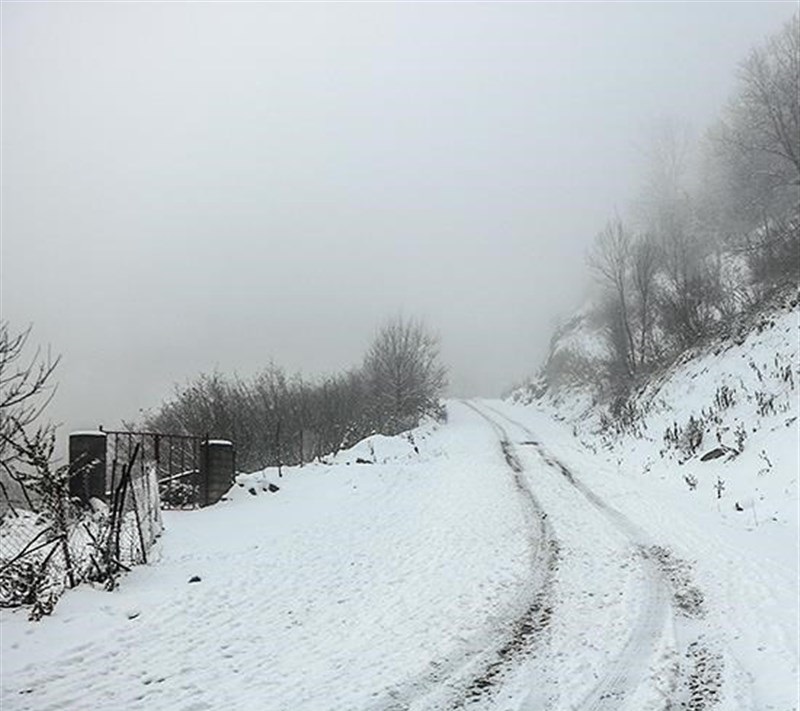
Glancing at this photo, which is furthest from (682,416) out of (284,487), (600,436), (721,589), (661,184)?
(661,184)

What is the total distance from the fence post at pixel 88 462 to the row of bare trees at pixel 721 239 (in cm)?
2214

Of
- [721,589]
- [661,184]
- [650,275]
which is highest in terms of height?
[661,184]

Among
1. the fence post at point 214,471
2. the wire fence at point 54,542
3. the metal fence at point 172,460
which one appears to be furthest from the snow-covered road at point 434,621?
the fence post at point 214,471

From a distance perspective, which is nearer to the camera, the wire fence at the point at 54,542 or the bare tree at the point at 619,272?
the wire fence at the point at 54,542

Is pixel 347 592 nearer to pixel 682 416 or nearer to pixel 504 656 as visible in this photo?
pixel 504 656

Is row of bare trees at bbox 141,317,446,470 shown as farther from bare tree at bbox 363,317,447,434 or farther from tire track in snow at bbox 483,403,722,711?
tire track in snow at bbox 483,403,722,711

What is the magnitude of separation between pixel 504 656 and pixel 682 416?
16.8 meters

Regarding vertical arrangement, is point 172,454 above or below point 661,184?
below

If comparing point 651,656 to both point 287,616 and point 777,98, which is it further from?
point 777,98

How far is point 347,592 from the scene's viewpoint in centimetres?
806

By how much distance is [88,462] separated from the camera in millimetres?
13188

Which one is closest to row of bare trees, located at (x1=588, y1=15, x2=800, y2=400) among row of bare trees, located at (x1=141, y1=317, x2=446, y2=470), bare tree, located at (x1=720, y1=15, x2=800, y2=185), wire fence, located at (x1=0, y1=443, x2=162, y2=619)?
bare tree, located at (x1=720, y1=15, x2=800, y2=185)

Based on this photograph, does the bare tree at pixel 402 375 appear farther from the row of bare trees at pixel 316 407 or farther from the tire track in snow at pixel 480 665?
the tire track in snow at pixel 480 665

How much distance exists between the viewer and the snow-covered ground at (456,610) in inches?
202
